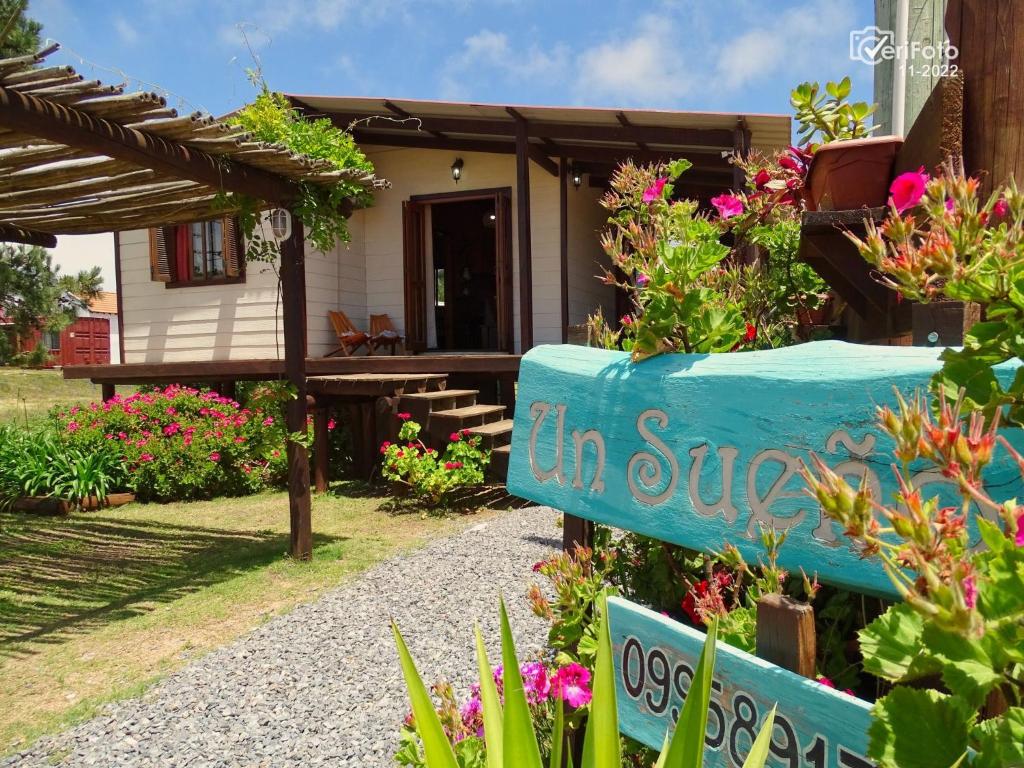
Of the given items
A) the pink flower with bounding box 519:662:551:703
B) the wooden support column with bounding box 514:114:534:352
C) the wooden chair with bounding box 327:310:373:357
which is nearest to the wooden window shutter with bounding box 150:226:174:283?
the wooden chair with bounding box 327:310:373:357

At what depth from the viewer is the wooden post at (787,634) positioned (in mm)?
1205

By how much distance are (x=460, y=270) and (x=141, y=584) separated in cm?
1034

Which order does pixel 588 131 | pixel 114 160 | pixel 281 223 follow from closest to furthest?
pixel 114 160, pixel 281 223, pixel 588 131

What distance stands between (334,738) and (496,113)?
7.17 metres

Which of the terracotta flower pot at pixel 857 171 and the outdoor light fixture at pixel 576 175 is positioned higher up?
the outdoor light fixture at pixel 576 175

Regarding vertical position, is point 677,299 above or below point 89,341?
below

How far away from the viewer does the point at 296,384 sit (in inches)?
231

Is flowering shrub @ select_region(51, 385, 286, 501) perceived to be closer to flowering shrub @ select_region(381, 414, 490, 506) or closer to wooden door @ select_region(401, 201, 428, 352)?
flowering shrub @ select_region(381, 414, 490, 506)

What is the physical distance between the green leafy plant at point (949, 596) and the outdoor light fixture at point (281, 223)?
5.44 meters

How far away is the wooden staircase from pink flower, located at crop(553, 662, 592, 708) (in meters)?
5.31

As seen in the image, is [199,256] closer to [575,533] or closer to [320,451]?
[320,451]

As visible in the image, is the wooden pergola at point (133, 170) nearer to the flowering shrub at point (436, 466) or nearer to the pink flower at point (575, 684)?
the flowering shrub at point (436, 466)

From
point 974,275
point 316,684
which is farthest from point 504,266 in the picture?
point 974,275

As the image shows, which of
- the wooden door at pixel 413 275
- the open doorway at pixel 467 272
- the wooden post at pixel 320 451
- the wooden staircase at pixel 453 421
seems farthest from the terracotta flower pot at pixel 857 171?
the open doorway at pixel 467 272
